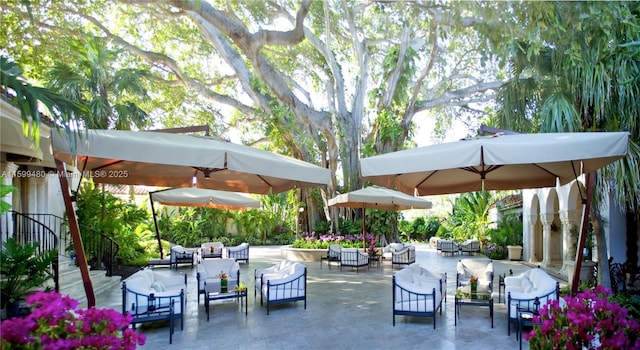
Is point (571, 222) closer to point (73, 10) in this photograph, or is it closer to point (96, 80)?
point (96, 80)

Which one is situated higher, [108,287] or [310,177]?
[310,177]

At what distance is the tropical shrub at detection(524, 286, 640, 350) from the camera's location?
11.5 ft

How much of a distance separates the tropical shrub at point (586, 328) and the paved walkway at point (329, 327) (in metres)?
2.06

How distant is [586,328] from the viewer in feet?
11.6

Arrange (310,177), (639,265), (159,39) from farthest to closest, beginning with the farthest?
(159,39)
(639,265)
(310,177)

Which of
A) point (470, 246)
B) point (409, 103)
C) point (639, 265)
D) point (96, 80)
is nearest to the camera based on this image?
point (639, 265)

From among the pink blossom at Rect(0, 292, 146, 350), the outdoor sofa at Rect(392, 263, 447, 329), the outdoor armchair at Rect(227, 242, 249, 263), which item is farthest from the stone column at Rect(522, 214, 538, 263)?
the pink blossom at Rect(0, 292, 146, 350)

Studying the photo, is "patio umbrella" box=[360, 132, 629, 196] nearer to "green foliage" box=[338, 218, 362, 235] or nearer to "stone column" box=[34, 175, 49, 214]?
"stone column" box=[34, 175, 49, 214]

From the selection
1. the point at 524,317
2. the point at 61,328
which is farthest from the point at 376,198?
the point at 61,328

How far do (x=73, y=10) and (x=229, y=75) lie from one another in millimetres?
6728

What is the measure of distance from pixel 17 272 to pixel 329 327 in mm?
4619

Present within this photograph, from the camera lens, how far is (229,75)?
63.0 ft

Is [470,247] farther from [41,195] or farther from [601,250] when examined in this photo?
[41,195]

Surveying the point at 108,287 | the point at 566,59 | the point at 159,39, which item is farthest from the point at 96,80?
the point at 566,59
